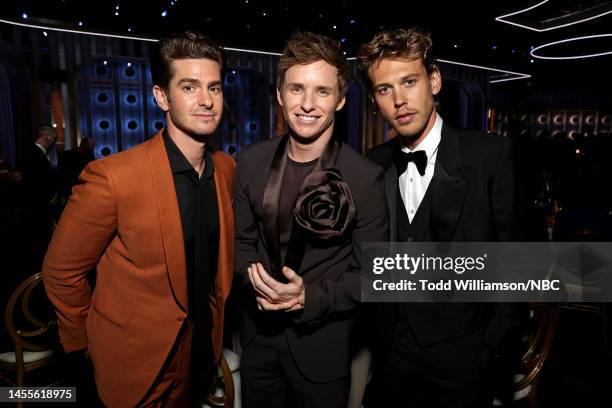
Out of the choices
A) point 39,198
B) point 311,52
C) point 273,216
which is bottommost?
point 39,198

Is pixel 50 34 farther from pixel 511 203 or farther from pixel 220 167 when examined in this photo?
pixel 511 203

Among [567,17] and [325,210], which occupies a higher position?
[567,17]

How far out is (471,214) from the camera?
1.72m

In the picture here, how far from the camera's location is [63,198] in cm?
686

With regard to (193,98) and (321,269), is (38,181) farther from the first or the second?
(321,269)

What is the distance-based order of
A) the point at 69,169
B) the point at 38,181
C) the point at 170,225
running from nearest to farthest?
the point at 170,225 → the point at 38,181 → the point at 69,169

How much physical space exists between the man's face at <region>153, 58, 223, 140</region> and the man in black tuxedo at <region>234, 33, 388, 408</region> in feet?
0.88

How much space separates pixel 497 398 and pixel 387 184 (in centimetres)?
129

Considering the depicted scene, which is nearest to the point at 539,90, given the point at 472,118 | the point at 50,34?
the point at 472,118

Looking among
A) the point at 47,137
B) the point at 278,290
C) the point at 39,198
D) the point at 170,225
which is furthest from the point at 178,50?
the point at 47,137

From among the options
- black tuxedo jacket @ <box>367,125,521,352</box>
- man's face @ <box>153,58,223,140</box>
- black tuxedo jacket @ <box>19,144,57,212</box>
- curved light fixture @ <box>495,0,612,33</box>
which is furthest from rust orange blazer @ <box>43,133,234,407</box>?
curved light fixture @ <box>495,0,612,33</box>

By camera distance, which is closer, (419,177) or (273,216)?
(273,216)

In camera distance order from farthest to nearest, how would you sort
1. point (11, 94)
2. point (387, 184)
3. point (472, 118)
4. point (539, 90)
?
point (539, 90)
point (472, 118)
point (11, 94)
point (387, 184)

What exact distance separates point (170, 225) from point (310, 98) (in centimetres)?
74
